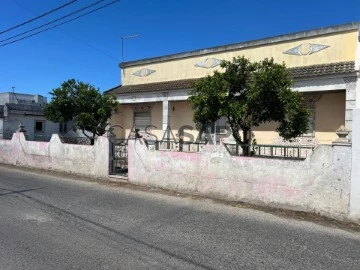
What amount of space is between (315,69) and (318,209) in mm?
6976

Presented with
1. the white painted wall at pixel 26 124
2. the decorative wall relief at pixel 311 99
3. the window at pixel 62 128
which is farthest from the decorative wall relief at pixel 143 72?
the window at pixel 62 128

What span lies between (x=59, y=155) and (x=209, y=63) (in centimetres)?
793

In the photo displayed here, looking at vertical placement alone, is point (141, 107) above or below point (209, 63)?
below

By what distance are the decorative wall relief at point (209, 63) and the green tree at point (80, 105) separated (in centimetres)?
472

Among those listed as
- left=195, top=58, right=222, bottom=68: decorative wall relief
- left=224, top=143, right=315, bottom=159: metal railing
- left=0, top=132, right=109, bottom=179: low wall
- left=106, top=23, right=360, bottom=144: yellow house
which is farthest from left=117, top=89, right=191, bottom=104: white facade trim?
left=224, top=143, right=315, bottom=159: metal railing

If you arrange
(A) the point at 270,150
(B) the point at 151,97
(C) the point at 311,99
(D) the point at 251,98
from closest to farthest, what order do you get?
(D) the point at 251,98
(A) the point at 270,150
(C) the point at 311,99
(B) the point at 151,97

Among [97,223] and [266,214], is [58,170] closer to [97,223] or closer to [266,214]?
[97,223]

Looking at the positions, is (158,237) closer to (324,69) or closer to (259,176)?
(259,176)

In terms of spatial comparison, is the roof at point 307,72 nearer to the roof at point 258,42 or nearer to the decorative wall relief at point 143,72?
the roof at point 258,42

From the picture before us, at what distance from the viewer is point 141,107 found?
18.9m

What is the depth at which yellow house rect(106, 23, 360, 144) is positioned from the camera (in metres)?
11.7

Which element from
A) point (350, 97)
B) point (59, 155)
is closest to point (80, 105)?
point (59, 155)

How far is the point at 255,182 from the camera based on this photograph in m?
7.73

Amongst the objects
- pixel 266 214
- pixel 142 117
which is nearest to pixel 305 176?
pixel 266 214
